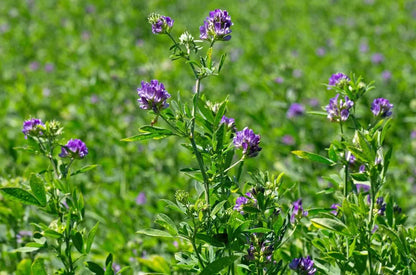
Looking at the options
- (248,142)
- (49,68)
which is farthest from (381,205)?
(49,68)

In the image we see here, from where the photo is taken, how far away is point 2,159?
3.94 m

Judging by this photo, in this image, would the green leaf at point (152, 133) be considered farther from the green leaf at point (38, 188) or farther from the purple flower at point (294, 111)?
the purple flower at point (294, 111)

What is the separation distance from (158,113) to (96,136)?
99.9 inches

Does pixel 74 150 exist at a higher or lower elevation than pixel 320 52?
lower

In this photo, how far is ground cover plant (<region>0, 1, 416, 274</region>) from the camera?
1.71 m

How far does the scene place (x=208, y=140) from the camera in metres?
1.75

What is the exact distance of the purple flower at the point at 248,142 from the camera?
170 cm

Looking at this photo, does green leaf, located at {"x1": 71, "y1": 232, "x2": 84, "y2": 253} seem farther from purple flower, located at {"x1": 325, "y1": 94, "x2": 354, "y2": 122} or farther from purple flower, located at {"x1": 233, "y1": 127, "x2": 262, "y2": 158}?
purple flower, located at {"x1": 325, "y1": 94, "x2": 354, "y2": 122}

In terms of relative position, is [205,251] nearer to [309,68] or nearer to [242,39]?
[309,68]

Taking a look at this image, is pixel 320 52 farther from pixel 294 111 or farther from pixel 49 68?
pixel 49 68

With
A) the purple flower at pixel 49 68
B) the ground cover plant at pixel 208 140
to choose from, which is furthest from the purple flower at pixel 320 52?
the purple flower at pixel 49 68

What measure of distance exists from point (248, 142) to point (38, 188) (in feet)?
2.33

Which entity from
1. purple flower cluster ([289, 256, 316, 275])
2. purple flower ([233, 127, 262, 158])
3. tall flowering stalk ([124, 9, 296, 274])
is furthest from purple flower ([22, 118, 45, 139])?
purple flower cluster ([289, 256, 316, 275])

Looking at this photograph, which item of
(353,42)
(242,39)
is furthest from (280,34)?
(353,42)
